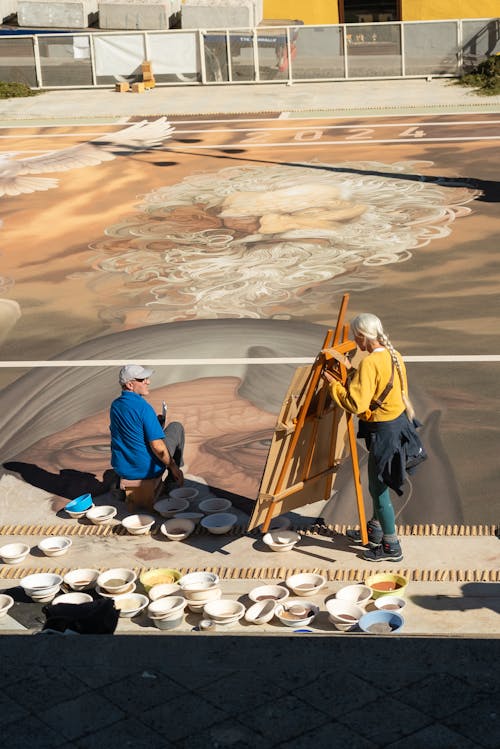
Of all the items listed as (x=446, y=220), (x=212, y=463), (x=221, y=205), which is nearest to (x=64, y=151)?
(x=221, y=205)

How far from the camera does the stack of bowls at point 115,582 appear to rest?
24.8 feet

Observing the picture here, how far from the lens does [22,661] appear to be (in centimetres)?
570

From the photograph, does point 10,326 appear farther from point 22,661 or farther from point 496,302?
point 22,661

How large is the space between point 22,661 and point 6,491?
171 inches

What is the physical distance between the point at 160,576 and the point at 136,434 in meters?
1.46

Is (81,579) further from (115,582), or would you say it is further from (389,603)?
(389,603)

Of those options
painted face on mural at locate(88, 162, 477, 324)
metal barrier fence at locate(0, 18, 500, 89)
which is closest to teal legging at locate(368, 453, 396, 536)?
painted face on mural at locate(88, 162, 477, 324)

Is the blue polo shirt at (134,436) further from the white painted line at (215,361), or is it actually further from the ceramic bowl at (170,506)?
the white painted line at (215,361)

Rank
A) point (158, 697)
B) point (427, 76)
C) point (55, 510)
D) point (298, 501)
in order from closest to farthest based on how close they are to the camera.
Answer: point (158, 697) → point (298, 501) → point (55, 510) → point (427, 76)

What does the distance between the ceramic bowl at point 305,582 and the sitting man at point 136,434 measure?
1.84 m

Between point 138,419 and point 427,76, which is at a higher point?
point 427,76

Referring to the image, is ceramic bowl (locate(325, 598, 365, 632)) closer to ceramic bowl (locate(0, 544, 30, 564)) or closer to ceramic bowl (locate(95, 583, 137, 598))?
ceramic bowl (locate(95, 583, 137, 598))

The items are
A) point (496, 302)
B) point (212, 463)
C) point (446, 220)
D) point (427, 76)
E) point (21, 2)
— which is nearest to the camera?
point (212, 463)

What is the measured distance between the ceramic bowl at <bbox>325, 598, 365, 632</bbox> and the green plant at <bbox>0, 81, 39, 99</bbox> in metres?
25.7
